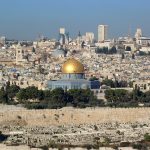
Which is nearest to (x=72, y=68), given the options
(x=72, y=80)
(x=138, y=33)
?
(x=72, y=80)

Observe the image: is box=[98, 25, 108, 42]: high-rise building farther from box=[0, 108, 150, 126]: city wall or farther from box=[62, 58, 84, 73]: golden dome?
box=[0, 108, 150, 126]: city wall

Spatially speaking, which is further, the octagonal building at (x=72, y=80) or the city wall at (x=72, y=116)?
the octagonal building at (x=72, y=80)

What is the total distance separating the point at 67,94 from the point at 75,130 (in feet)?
43.3

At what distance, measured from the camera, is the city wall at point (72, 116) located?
3828 cm

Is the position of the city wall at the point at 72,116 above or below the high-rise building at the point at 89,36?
below

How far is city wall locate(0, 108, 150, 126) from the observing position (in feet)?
126

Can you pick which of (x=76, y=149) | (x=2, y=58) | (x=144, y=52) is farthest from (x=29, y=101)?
(x=144, y=52)

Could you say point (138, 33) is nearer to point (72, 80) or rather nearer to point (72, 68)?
point (72, 68)

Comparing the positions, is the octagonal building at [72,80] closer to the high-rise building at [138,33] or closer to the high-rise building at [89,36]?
the high-rise building at [89,36]

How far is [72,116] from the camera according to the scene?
39281 mm

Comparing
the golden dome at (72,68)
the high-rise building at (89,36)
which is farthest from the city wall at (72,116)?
the high-rise building at (89,36)

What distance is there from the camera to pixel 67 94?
48.8m

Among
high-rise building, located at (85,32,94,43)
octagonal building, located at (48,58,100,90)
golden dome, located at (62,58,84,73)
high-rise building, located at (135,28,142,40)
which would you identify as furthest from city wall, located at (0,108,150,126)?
high-rise building, located at (135,28,142,40)

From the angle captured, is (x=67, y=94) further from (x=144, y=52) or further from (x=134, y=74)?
(x=144, y=52)
